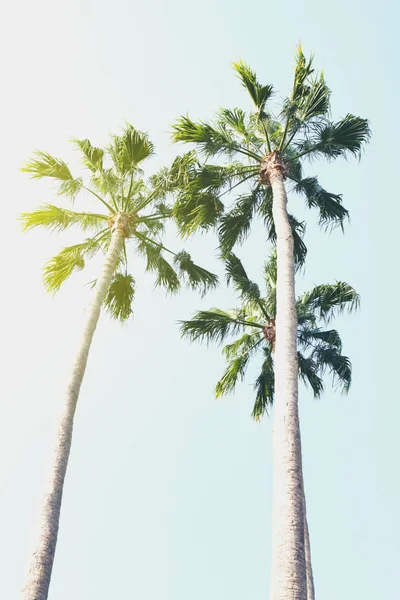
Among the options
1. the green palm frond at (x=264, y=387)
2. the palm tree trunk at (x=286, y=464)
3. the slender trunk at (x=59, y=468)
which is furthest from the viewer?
the green palm frond at (x=264, y=387)

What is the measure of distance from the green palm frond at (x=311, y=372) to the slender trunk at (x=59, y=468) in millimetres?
6350

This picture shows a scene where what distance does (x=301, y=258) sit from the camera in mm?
14289

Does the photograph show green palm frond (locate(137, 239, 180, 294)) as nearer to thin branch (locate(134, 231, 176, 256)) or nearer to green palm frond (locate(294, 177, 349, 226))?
thin branch (locate(134, 231, 176, 256))

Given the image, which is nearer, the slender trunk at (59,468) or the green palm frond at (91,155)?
the slender trunk at (59,468)

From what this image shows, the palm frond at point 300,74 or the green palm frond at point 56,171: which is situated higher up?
the palm frond at point 300,74

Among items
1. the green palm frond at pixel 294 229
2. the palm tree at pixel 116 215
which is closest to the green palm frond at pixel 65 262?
the palm tree at pixel 116 215

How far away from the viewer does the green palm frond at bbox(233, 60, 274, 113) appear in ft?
42.1

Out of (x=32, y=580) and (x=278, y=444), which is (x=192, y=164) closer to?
(x=278, y=444)

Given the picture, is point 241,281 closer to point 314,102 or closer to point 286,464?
point 314,102

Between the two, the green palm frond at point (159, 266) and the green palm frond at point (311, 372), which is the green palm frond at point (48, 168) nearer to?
the green palm frond at point (159, 266)

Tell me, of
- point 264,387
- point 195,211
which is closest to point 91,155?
point 195,211

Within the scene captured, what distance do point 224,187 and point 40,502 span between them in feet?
26.1

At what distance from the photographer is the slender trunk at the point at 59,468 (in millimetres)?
6729

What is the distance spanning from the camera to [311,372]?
15891 mm
